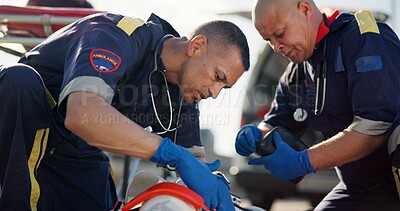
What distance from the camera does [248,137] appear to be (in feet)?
12.1

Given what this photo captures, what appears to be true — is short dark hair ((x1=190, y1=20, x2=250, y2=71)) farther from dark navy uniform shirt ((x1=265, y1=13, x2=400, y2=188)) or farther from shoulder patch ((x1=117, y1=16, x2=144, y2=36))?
dark navy uniform shirt ((x1=265, y1=13, x2=400, y2=188))

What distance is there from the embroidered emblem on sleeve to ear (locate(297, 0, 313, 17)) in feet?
3.67

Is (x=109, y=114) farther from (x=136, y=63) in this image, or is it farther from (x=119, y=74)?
(x=136, y=63)

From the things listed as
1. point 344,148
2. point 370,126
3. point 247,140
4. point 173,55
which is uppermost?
point 173,55

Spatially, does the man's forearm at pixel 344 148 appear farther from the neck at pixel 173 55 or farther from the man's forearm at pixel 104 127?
the man's forearm at pixel 104 127

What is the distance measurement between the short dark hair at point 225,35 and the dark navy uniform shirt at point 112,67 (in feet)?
0.64

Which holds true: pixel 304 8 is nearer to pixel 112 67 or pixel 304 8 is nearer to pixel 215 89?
pixel 215 89

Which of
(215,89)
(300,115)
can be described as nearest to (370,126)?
(300,115)

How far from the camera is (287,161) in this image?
3.35 m

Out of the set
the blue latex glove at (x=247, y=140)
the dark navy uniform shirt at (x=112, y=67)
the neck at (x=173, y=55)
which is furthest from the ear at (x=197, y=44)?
the blue latex glove at (x=247, y=140)

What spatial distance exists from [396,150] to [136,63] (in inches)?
46.3

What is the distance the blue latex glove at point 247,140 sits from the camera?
3668 mm

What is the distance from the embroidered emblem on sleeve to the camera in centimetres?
272

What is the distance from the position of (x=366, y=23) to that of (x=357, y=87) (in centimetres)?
33
